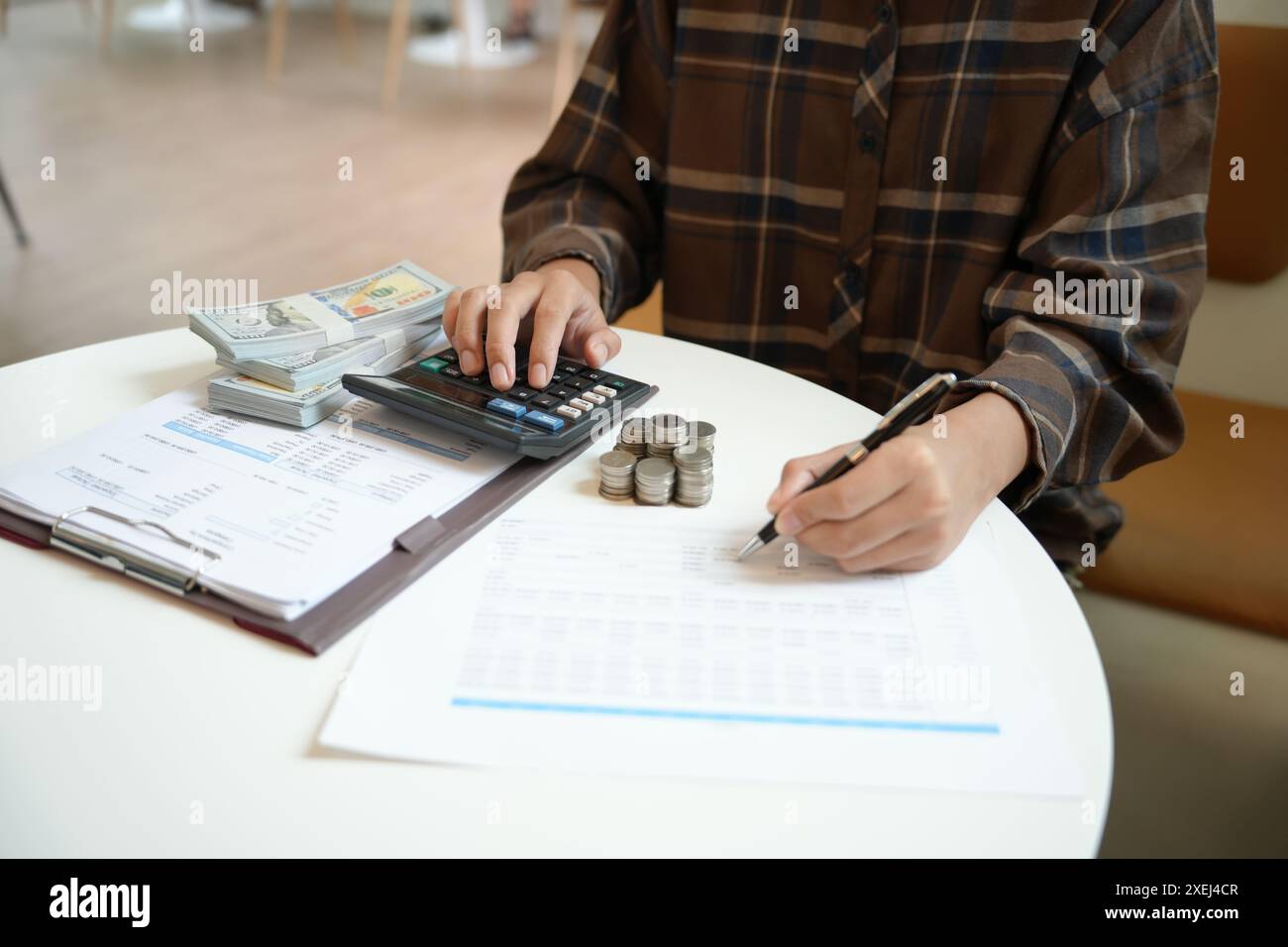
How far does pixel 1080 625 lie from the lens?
23.9 inches

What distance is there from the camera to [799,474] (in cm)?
63

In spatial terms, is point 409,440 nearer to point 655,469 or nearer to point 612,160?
point 655,469

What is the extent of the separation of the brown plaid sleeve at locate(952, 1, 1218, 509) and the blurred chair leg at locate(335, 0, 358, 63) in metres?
4.37

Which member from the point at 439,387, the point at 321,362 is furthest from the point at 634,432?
the point at 321,362

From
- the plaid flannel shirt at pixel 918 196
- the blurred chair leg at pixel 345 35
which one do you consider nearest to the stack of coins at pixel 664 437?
the plaid flannel shirt at pixel 918 196

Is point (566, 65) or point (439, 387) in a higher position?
point (566, 65)

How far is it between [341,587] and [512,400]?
208mm

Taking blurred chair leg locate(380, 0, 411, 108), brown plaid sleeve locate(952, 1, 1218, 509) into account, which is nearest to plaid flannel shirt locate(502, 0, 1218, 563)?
brown plaid sleeve locate(952, 1, 1218, 509)

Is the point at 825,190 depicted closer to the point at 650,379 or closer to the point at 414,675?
the point at 650,379

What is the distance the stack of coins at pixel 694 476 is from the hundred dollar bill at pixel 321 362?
293 mm

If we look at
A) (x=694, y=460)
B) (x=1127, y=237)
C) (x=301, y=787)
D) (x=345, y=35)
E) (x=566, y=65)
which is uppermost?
(x=345, y=35)

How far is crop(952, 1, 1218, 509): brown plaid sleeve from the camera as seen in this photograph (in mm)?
815
